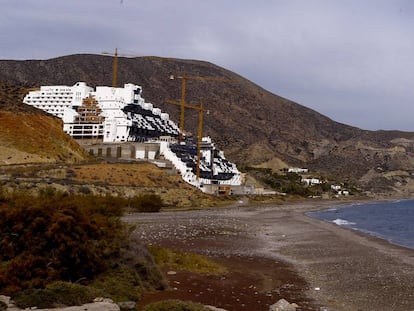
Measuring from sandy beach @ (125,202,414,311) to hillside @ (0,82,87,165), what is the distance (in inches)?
1152

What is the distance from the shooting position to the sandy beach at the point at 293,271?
1526 cm

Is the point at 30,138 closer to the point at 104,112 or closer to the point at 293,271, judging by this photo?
the point at 104,112

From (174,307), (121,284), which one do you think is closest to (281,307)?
(121,284)

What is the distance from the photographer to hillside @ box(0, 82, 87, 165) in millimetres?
61375

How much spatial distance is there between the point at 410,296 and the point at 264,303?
500cm

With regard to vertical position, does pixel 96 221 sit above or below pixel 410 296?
above

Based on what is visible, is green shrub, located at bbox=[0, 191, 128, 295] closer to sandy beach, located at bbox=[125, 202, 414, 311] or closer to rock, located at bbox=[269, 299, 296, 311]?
sandy beach, located at bbox=[125, 202, 414, 311]

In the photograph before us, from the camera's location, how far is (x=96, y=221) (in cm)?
1448

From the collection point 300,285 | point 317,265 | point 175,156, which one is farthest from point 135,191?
point 300,285

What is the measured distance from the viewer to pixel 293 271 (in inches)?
823

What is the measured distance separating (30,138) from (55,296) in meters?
56.2

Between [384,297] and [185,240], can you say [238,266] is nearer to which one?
[384,297]

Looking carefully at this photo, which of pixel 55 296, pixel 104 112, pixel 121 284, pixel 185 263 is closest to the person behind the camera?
pixel 55 296

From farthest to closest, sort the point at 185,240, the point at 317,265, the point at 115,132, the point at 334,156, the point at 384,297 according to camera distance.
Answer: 1. the point at 334,156
2. the point at 115,132
3. the point at 185,240
4. the point at 317,265
5. the point at 384,297
